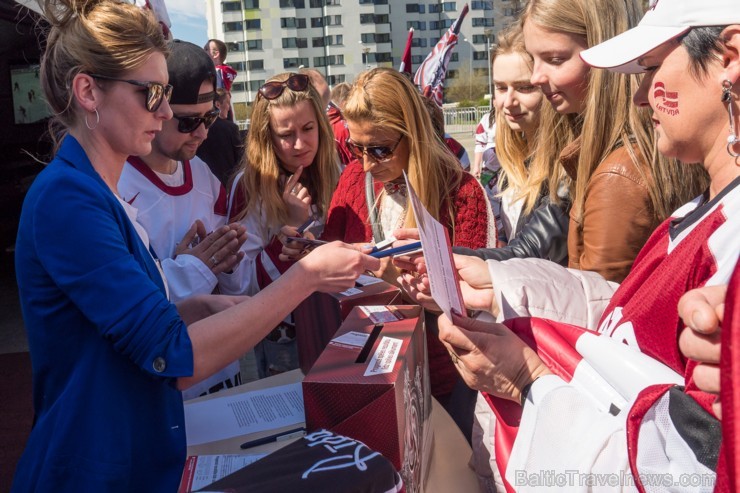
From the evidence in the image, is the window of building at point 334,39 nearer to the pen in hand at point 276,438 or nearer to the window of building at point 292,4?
the window of building at point 292,4

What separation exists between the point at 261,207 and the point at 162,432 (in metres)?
1.70

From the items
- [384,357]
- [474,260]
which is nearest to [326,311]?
[474,260]

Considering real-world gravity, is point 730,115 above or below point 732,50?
below

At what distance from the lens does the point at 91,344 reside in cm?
143

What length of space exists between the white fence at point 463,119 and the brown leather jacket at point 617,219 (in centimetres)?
2899

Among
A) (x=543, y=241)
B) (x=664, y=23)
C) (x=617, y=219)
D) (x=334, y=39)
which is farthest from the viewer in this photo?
(x=334, y=39)

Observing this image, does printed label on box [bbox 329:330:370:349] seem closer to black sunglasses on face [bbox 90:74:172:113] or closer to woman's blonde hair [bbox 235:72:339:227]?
black sunglasses on face [bbox 90:74:172:113]

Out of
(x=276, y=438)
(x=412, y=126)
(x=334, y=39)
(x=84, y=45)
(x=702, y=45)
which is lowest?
(x=276, y=438)

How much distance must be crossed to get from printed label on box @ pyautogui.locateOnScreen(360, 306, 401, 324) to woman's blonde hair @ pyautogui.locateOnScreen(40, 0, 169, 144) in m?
0.94

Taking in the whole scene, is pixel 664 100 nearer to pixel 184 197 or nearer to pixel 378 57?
pixel 184 197

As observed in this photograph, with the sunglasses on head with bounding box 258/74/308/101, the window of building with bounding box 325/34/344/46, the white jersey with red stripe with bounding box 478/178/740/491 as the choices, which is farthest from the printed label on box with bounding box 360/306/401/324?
the window of building with bounding box 325/34/344/46

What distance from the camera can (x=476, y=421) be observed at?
1.69 meters

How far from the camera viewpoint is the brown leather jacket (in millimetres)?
1756

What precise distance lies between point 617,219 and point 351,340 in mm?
854
